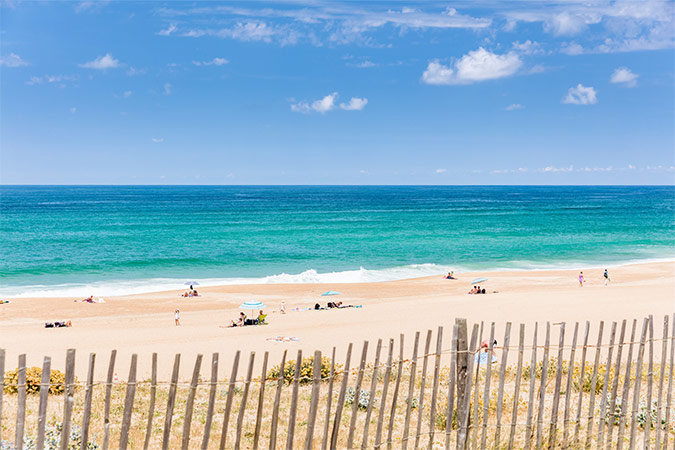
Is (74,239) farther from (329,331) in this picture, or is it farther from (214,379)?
(214,379)

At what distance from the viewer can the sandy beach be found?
18.6 metres

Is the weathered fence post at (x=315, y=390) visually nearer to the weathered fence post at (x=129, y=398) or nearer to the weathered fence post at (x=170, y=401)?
the weathered fence post at (x=170, y=401)

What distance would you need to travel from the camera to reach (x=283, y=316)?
87.0 feet

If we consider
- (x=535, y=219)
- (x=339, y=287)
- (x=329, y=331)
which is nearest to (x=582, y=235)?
(x=535, y=219)

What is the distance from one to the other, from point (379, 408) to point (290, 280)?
115 ft

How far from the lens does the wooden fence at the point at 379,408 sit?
5.54 m

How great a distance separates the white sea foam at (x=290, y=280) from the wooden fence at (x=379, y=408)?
27.4 meters

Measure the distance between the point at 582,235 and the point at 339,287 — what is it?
44371mm

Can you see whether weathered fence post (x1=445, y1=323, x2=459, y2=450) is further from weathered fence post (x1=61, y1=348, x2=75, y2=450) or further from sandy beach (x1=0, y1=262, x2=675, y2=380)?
sandy beach (x1=0, y1=262, x2=675, y2=380)

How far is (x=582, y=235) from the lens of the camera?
7119 centimetres

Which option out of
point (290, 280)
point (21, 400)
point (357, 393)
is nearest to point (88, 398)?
point (21, 400)

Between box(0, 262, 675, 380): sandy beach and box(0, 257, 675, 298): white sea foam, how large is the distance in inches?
108

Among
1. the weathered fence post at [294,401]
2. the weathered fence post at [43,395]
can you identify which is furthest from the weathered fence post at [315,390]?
the weathered fence post at [43,395]

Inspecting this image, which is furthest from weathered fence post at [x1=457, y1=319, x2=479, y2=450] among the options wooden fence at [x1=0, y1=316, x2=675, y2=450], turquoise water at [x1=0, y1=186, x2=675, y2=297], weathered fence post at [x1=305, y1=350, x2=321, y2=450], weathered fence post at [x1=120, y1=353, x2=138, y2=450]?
turquoise water at [x1=0, y1=186, x2=675, y2=297]
